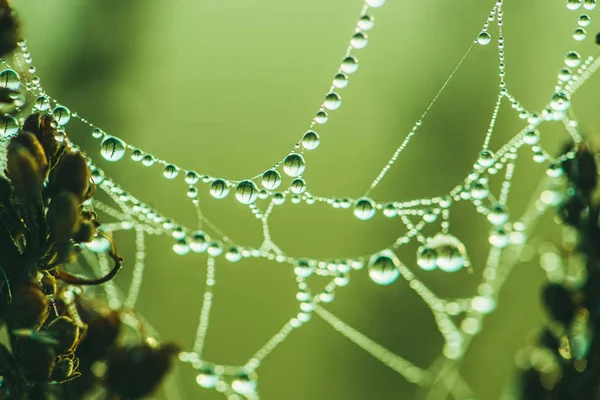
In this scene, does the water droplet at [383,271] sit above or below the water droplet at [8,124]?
below

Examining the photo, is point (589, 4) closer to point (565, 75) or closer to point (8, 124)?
point (565, 75)

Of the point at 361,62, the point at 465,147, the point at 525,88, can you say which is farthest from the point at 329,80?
the point at 525,88

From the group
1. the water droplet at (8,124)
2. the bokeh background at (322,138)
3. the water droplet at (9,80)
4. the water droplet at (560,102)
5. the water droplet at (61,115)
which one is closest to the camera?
the water droplet at (8,124)

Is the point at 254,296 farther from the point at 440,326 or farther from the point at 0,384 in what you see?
the point at 0,384

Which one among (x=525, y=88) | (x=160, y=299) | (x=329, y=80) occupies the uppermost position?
(x=525, y=88)

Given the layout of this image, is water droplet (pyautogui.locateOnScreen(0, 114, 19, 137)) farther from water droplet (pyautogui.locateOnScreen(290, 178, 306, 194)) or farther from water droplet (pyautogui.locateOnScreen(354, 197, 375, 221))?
water droplet (pyautogui.locateOnScreen(354, 197, 375, 221))

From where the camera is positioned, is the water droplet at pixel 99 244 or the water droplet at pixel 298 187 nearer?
the water droplet at pixel 99 244

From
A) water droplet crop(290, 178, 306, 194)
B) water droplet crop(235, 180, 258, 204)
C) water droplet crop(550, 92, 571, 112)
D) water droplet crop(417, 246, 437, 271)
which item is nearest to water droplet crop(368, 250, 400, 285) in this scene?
water droplet crop(417, 246, 437, 271)

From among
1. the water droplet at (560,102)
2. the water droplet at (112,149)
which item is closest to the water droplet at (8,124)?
the water droplet at (112,149)

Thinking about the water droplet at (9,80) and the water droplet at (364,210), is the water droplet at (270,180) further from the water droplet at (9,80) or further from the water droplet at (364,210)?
the water droplet at (9,80)

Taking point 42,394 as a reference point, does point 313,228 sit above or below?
below
